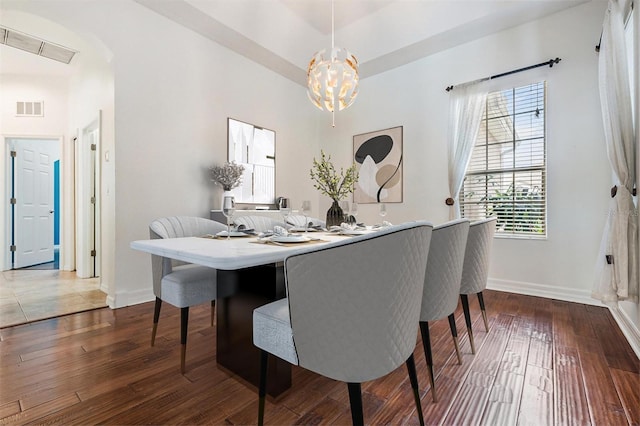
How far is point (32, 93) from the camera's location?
4.42 meters

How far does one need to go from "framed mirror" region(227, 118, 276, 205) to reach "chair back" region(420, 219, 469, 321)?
9.68 ft

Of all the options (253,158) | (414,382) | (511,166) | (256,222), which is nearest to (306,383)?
(414,382)

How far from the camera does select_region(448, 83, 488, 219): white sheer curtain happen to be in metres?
3.46

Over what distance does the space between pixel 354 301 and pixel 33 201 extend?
631 cm

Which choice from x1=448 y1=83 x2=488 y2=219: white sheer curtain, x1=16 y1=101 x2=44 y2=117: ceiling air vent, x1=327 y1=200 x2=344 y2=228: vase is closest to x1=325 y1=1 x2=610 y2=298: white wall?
x1=448 y1=83 x2=488 y2=219: white sheer curtain

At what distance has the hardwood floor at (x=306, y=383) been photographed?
1.27 meters

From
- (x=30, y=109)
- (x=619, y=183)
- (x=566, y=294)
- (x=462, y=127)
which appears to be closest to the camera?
(x=619, y=183)

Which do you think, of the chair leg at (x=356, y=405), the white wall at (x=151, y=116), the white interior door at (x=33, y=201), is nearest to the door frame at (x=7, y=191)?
the white interior door at (x=33, y=201)

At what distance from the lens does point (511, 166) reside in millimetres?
3330

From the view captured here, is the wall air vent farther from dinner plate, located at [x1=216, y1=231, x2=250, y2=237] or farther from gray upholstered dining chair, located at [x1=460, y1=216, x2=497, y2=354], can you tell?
gray upholstered dining chair, located at [x1=460, y1=216, x2=497, y2=354]

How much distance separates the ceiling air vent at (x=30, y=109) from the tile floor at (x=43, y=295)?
7.82 feet

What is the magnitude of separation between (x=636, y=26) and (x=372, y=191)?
9.70 ft

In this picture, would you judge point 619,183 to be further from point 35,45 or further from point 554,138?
point 35,45

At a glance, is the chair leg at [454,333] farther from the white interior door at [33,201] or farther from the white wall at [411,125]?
the white interior door at [33,201]
